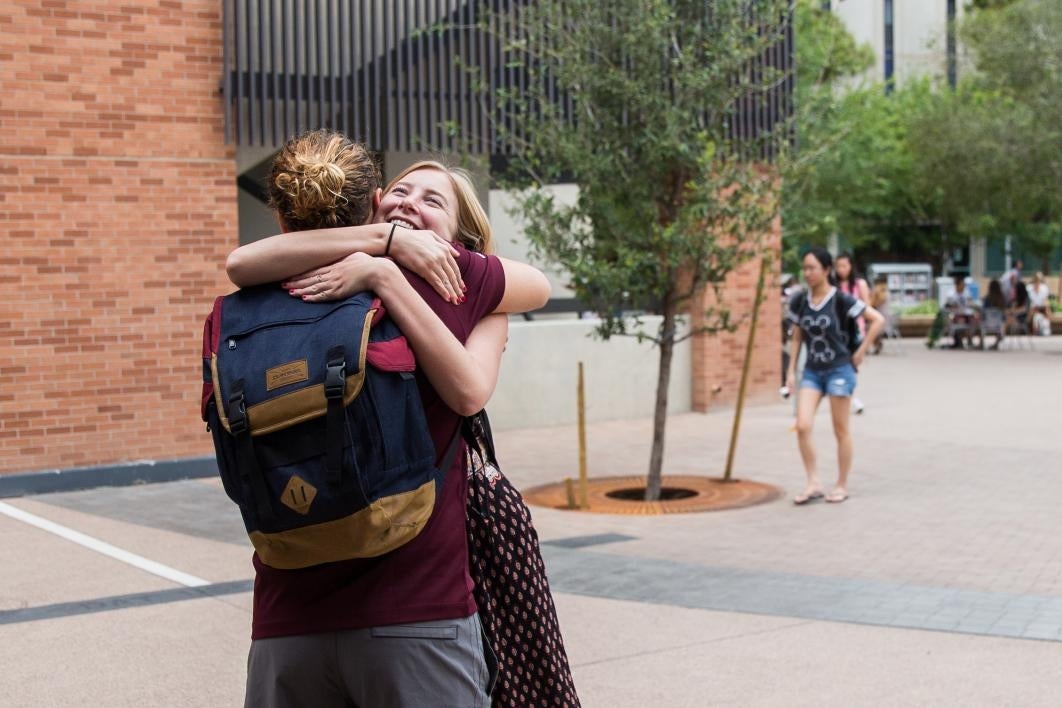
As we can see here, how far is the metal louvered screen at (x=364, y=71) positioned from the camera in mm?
11047

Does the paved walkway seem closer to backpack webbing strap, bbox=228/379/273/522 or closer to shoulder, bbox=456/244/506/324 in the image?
shoulder, bbox=456/244/506/324

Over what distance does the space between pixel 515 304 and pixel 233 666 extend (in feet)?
11.1

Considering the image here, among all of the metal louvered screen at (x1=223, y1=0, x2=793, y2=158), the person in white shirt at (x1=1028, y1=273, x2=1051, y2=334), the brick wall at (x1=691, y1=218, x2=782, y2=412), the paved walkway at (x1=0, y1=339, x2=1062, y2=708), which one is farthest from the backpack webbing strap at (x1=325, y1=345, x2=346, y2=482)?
the person in white shirt at (x1=1028, y1=273, x2=1051, y2=334)

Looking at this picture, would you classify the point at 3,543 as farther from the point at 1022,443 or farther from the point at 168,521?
the point at 1022,443

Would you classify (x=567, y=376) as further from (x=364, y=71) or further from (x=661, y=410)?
(x=661, y=410)

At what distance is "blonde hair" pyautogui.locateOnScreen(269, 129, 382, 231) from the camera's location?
241 cm

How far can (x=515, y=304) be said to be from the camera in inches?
102

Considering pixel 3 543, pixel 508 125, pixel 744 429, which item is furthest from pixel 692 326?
pixel 3 543

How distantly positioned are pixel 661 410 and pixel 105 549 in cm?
404

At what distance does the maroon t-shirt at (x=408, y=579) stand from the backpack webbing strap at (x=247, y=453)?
0.19 metres

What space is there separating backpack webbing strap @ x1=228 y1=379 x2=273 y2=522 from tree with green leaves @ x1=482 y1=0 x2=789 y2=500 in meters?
7.10

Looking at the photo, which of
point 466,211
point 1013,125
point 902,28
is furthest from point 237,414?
point 902,28

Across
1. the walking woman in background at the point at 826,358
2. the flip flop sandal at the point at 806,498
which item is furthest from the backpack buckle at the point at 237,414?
the flip flop sandal at the point at 806,498

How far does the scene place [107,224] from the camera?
10.5m
